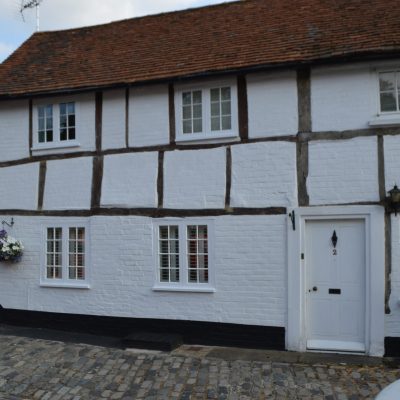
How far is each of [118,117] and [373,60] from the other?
184 inches

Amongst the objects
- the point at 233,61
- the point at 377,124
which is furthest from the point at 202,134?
the point at 377,124

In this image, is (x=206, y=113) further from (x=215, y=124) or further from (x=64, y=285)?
(x=64, y=285)

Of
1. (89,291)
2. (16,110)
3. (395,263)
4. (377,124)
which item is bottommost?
(89,291)

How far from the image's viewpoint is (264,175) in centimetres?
772

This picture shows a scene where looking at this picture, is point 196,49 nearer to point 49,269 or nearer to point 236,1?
point 236,1

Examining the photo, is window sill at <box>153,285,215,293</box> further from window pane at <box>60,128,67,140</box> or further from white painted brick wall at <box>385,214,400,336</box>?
window pane at <box>60,128,67,140</box>

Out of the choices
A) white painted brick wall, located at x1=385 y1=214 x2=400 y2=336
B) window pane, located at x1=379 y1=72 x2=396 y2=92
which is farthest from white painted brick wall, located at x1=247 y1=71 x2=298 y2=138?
white painted brick wall, located at x1=385 y1=214 x2=400 y2=336

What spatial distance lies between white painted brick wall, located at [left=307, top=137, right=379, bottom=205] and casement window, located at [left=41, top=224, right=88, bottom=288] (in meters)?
4.51

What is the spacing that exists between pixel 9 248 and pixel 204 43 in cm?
571

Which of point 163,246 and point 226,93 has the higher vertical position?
point 226,93

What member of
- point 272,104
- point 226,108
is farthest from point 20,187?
point 272,104

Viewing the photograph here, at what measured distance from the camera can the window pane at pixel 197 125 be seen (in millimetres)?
8242

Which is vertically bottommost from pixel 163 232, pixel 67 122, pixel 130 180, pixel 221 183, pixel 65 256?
pixel 65 256

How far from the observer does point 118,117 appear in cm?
873
